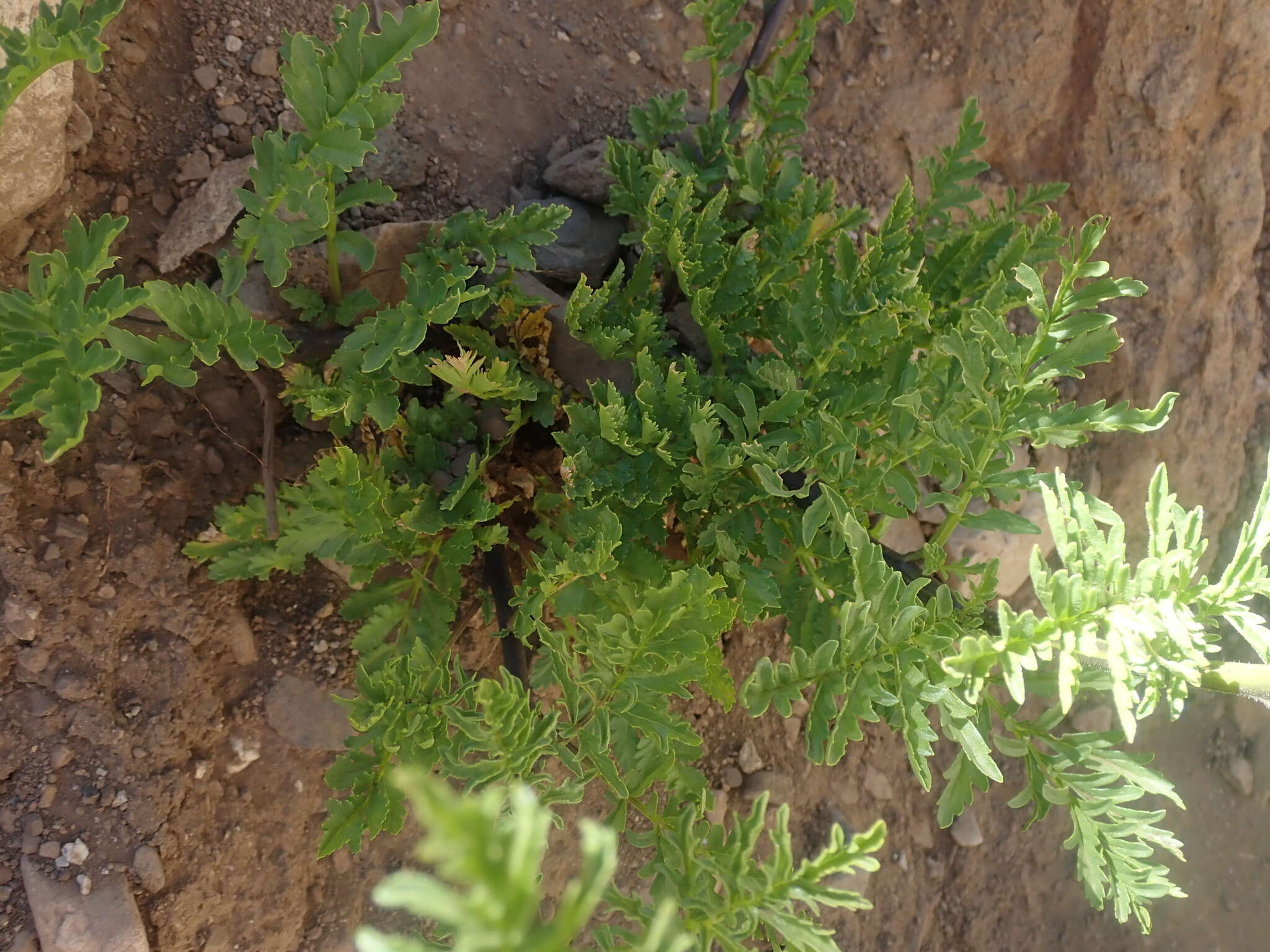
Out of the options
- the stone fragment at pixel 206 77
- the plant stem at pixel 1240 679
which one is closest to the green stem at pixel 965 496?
the plant stem at pixel 1240 679

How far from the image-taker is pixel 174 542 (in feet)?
7.21

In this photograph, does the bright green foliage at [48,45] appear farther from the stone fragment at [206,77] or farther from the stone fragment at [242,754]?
the stone fragment at [242,754]

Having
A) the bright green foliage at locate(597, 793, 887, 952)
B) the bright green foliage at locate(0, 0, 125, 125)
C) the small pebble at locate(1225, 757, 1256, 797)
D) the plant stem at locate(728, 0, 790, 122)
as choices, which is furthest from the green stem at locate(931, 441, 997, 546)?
the small pebble at locate(1225, 757, 1256, 797)

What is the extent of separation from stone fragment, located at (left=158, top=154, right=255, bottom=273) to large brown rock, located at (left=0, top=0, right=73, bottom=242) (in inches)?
9.5

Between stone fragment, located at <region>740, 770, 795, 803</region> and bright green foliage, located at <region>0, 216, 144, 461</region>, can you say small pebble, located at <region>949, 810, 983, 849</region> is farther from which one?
bright green foliage, located at <region>0, 216, 144, 461</region>

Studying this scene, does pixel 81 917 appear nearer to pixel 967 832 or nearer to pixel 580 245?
pixel 580 245

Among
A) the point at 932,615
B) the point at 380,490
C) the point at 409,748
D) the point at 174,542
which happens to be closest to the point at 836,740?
the point at 932,615

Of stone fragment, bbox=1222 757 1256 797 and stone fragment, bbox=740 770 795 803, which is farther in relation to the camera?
stone fragment, bbox=1222 757 1256 797

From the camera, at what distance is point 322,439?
2355mm

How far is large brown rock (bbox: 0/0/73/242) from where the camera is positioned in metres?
1.88

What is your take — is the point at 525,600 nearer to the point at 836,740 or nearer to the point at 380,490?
the point at 380,490

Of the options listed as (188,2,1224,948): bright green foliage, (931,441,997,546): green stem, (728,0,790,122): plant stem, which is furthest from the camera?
(728,0,790,122): plant stem

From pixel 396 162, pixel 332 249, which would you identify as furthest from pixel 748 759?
pixel 396 162

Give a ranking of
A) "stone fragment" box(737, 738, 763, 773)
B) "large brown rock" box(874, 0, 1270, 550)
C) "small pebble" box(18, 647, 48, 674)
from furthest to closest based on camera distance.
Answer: "large brown rock" box(874, 0, 1270, 550)
"stone fragment" box(737, 738, 763, 773)
"small pebble" box(18, 647, 48, 674)
